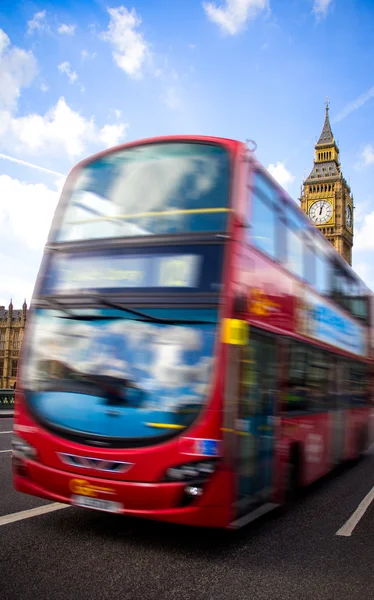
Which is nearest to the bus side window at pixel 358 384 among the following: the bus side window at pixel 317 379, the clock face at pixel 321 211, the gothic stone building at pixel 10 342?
the bus side window at pixel 317 379

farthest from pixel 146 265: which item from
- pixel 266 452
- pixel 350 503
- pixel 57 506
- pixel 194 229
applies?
pixel 350 503

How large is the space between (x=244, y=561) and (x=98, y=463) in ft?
5.02

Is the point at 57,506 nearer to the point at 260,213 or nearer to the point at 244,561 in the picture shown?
the point at 244,561

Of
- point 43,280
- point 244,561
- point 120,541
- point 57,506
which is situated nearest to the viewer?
point 244,561

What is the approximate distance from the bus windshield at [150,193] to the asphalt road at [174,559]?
2894 millimetres

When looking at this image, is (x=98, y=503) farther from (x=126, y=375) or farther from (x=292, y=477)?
(x=292, y=477)

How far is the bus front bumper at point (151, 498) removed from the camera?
4.97 m

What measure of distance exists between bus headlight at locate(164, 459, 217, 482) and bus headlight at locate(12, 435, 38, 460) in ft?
4.55

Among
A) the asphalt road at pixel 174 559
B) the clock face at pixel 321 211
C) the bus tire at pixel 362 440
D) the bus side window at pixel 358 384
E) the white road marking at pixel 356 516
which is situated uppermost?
the clock face at pixel 321 211

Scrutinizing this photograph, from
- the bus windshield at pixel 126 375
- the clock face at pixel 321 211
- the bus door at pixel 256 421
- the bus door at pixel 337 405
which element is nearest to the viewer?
the bus windshield at pixel 126 375

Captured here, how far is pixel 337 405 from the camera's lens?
31.8 ft

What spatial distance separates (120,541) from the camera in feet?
18.1

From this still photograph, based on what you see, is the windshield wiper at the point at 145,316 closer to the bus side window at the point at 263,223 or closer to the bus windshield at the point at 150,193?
the bus windshield at the point at 150,193

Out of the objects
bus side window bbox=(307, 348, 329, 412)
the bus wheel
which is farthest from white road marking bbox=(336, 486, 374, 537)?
bus side window bbox=(307, 348, 329, 412)
